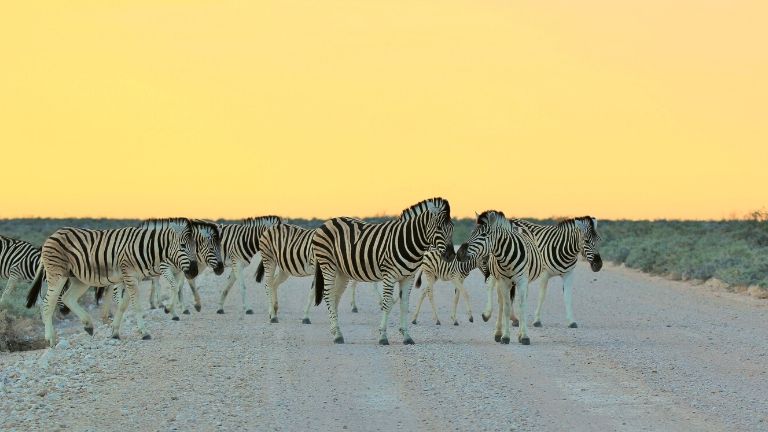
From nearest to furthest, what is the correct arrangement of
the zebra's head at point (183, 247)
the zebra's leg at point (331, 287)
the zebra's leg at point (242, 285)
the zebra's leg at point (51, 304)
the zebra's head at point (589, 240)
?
the zebra's leg at point (331, 287)
the zebra's leg at point (51, 304)
the zebra's head at point (183, 247)
the zebra's head at point (589, 240)
the zebra's leg at point (242, 285)

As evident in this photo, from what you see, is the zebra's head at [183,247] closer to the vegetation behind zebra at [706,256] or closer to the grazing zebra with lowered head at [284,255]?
the grazing zebra with lowered head at [284,255]

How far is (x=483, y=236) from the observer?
18.5 metres

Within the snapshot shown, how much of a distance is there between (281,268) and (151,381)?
882 centimetres

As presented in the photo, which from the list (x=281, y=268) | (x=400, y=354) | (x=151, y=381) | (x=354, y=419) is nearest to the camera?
(x=354, y=419)

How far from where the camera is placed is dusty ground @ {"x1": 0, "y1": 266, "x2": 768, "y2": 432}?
12086 millimetres

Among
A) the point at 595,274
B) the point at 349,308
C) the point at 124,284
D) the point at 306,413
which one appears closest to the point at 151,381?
the point at 306,413

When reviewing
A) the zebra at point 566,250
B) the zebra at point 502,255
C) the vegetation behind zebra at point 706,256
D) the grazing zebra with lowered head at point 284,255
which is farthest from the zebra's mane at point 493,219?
the vegetation behind zebra at point 706,256

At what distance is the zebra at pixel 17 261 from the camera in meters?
26.2

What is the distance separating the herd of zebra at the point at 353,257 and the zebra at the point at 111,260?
0.02m

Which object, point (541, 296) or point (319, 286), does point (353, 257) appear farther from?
point (541, 296)

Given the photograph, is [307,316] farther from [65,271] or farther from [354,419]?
[354,419]

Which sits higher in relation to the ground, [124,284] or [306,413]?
[124,284]

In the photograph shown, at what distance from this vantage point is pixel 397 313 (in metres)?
24.3

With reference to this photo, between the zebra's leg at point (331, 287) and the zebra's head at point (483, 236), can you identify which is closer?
the zebra's head at point (483, 236)
